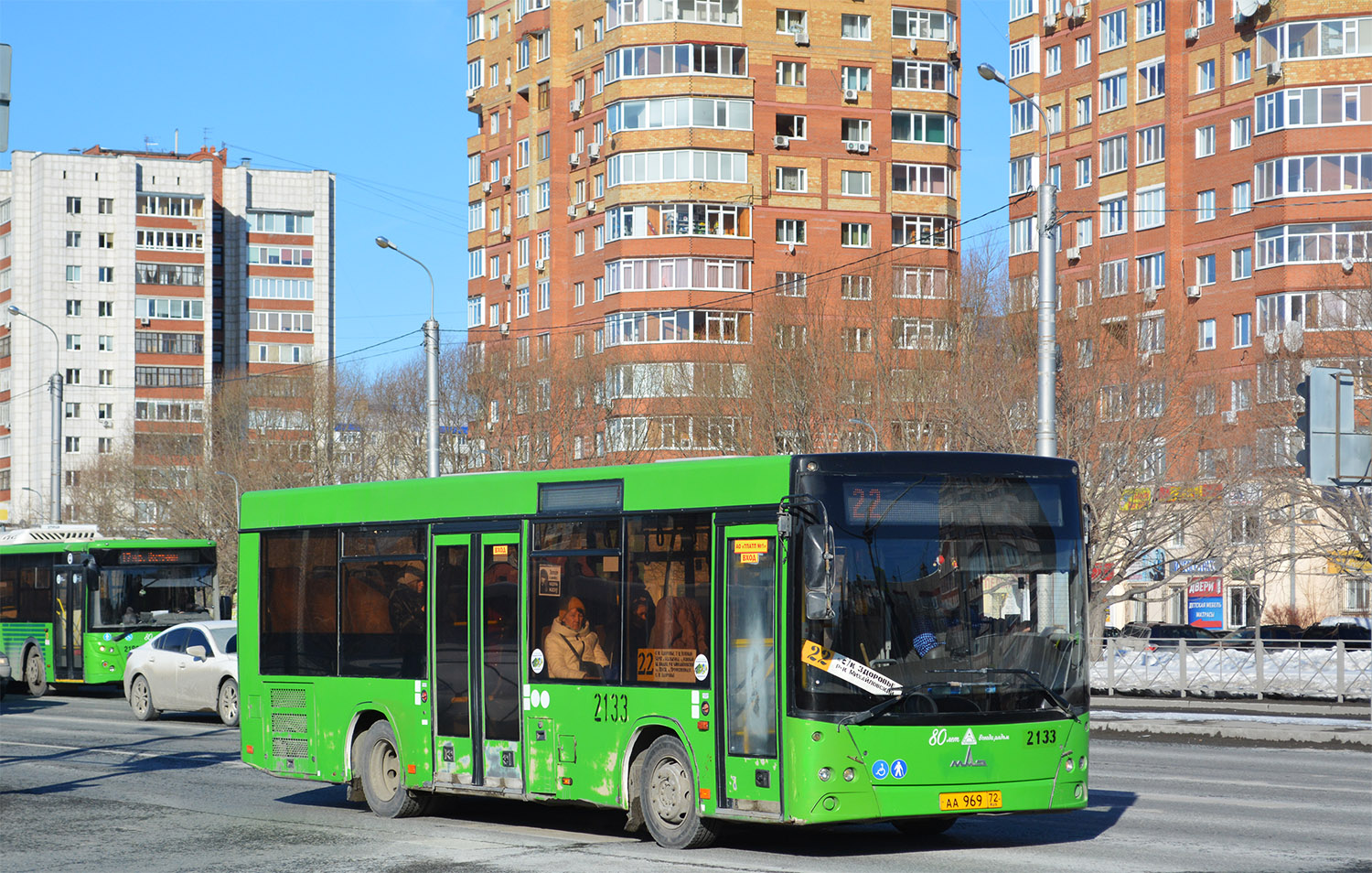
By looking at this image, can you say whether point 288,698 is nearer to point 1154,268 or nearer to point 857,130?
point 1154,268

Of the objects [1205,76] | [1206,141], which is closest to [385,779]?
[1206,141]

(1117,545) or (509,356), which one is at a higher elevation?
(509,356)

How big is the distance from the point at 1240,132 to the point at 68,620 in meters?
45.2

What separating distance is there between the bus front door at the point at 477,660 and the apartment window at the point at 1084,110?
59.9 metres

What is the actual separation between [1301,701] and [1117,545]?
13.8 meters

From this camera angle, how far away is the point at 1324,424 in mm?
19516

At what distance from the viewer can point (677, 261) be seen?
7244 centimetres

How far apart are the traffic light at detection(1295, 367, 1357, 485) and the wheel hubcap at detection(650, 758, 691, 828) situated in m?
10.2

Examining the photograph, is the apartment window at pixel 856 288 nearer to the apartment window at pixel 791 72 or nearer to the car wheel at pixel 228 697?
the apartment window at pixel 791 72

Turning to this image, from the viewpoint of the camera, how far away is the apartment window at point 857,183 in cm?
7606

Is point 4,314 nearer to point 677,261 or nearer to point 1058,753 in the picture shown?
point 677,261

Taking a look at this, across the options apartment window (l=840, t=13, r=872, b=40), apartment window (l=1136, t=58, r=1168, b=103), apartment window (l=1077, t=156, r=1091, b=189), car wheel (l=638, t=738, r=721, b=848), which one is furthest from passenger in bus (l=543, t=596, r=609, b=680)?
apartment window (l=840, t=13, r=872, b=40)

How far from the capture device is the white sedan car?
25406mm

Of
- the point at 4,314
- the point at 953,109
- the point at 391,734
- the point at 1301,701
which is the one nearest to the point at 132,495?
the point at 953,109
